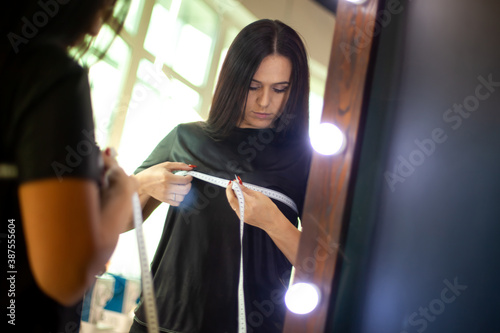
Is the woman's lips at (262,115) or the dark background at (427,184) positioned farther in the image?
the woman's lips at (262,115)

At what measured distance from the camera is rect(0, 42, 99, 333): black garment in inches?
21.1

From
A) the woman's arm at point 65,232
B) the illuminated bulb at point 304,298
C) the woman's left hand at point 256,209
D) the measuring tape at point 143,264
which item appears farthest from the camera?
the woman's left hand at point 256,209

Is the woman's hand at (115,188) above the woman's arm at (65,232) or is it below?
above

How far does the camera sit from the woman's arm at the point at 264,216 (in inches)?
36.2

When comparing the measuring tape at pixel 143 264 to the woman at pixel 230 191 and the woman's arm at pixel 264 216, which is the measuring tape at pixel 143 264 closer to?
the woman at pixel 230 191

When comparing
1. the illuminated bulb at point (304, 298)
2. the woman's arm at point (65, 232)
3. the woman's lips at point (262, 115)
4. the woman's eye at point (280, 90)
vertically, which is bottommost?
the illuminated bulb at point (304, 298)

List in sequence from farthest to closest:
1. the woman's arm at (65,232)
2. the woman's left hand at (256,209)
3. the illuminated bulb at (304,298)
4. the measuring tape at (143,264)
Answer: the woman's left hand at (256,209) < the illuminated bulb at (304,298) < the measuring tape at (143,264) < the woman's arm at (65,232)

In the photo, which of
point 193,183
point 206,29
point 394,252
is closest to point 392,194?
point 394,252

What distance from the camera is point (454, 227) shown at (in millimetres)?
896

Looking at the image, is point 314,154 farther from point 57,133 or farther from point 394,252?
point 57,133

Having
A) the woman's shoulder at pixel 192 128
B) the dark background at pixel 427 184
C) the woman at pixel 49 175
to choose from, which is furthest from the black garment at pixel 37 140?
the dark background at pixel 427 184

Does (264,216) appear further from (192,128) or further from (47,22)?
(47,22)

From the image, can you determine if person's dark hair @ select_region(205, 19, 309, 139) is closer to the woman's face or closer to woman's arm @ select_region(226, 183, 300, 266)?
the woman's face

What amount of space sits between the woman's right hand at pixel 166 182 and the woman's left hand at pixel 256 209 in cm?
10
